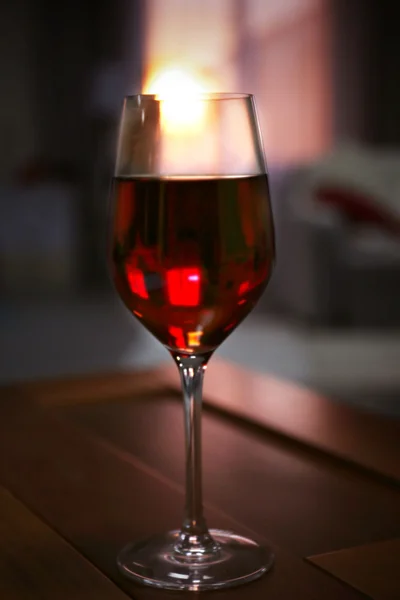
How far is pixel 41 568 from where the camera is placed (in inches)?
20.0

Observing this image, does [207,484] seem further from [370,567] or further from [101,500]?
[370,567]

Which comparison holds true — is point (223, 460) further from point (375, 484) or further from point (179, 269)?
point (179, 269)

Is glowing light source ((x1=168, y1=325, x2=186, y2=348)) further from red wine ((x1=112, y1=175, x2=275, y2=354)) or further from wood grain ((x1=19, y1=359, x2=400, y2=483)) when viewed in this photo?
wood grain ((x1=19, y1=359, x2=400, y2=483))

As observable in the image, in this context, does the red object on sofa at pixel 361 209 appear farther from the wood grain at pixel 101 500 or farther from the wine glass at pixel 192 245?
the wine glass at pixel 192 245

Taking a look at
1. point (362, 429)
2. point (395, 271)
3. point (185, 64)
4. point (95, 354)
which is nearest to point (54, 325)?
point (95, 354)

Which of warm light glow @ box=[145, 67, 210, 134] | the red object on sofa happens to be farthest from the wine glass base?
the red object on sofa

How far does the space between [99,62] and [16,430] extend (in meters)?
6.21

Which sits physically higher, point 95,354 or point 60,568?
point 60,568

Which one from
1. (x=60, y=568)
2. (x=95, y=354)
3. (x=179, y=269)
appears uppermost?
(x=179, y=269)

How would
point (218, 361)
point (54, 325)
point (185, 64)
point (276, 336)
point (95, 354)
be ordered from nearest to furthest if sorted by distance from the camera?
point (218, 361) → point (95, 354) → point (276, 336) → point (54, 325) → point (185, 64)

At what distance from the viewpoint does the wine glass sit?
51 centimetres

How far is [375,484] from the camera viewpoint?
2.20 feet

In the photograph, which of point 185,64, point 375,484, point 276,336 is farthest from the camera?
point 185,64

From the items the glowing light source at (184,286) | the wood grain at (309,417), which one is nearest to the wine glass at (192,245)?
the glowing light source at (184,286)
